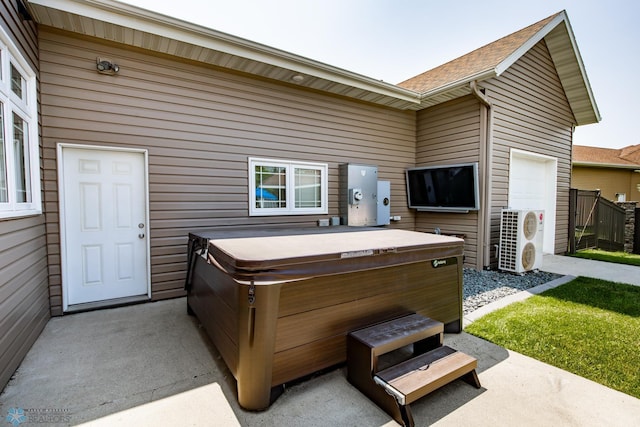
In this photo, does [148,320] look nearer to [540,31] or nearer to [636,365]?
[636,365]

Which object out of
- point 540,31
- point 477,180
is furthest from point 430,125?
point 540,31

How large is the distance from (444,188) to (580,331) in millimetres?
3370

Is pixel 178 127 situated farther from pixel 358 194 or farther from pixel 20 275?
pixel 358 194

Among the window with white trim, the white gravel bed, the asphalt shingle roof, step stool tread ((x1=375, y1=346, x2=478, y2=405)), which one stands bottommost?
the white gravel bed

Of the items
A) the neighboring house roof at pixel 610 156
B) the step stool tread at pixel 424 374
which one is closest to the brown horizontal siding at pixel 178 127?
the step stool tread at pixel 424 374

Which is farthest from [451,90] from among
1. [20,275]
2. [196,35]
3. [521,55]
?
[20,275]

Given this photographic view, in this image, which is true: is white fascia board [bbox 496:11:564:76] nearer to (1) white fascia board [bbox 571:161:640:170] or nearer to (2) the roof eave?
(2) the roof eave

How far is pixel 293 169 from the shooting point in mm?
5059

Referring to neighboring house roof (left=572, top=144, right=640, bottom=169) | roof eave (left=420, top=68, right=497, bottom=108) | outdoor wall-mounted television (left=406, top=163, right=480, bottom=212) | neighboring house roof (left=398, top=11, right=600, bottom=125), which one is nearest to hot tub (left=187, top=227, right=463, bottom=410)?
outdoor wall-mounted television (left=406, top=163, right=480, bottom=212)

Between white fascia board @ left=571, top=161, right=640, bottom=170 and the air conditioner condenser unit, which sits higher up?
white fascia board @ left=571, top=161, right=640, bottom=170

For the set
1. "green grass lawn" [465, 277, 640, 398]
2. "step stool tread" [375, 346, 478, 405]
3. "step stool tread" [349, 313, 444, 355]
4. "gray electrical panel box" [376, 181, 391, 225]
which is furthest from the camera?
"gray electrical panel box" [376, 181, 391, 225]

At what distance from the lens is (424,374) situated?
6.38 ft

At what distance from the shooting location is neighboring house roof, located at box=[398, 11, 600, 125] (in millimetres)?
5053

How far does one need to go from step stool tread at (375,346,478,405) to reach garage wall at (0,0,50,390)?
2.74m
